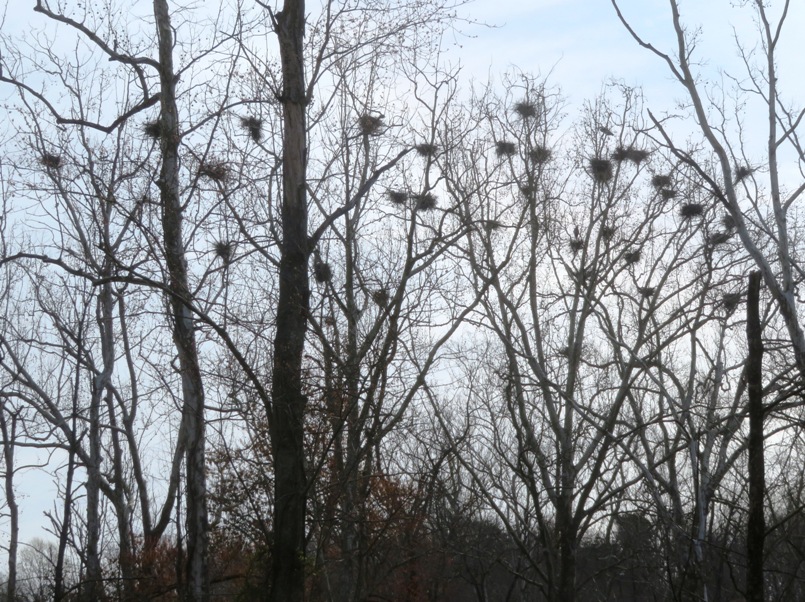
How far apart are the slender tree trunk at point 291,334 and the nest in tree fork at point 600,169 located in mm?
7573

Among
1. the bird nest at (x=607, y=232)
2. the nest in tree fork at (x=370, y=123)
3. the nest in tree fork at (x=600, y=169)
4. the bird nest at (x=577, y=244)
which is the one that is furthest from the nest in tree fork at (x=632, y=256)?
the nest in tree fork at (x=370, y=123)

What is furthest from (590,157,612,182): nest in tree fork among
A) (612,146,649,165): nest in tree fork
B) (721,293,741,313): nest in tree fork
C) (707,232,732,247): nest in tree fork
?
(721,293,741,313): nest in tree fork

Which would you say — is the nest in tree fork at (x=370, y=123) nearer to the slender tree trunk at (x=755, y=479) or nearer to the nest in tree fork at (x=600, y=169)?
the nest in tree fork at (x=600, y=169)

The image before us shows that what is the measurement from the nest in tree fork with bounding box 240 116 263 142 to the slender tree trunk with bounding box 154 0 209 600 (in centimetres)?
103

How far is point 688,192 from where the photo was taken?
16703 mm

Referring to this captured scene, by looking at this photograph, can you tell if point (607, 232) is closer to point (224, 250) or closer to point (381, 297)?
point (381, 297)

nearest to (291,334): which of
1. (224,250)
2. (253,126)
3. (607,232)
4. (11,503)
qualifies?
(224,250)

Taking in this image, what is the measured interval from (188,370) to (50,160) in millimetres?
6686

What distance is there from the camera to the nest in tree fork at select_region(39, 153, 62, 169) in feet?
51.1

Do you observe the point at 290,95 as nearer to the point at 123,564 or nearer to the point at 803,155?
the point at 803,155

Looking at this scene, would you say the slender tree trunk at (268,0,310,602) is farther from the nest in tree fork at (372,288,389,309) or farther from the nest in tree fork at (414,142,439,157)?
the nest in tree fork at (414,142,439,157)

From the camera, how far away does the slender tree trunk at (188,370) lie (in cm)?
1073

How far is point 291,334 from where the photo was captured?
9352 mm

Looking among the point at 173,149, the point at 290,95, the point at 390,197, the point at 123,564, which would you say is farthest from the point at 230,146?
the point at 123,564
